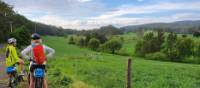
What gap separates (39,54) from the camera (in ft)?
32.6

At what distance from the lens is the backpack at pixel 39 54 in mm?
9883

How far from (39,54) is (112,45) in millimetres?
101518

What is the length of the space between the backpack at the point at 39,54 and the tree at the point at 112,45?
100m

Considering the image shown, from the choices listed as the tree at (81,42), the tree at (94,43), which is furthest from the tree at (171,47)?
the tree at (81,42)

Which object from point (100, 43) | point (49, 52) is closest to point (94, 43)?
point (100, 43)

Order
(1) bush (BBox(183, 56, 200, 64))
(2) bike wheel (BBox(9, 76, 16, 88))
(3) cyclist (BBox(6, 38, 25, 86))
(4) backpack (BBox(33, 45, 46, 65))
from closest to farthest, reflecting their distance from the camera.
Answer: (4) backpack (BBox(33, 45, 46, 65)), (3) cyclist (BBox(6, 38, 25, 86)), (2) bike wheel (BBox(9, 76, 16, 88)), (1) bush (BBox(183, 56, 200, 64))

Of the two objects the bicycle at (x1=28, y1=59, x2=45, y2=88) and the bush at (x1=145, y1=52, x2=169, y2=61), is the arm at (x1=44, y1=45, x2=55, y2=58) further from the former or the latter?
the bush at (x1=145, y1=52, x2=169, y2=61)

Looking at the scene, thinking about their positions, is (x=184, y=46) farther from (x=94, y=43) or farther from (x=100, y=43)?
(x=100, y=43)

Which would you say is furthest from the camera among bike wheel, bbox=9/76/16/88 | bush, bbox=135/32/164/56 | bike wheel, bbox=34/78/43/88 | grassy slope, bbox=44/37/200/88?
bush, bbox=135/32/164/56

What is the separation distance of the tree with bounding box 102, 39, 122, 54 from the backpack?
100006 mm

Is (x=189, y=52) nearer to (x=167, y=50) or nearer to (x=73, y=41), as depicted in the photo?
(x=167, y=50)

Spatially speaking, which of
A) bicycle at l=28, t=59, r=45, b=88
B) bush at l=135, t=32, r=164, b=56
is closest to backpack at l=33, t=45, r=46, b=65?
bicycle at l=28, t=59, r=45, b=88

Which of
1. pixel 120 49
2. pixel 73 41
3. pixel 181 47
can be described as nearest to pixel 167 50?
pixel 181 47

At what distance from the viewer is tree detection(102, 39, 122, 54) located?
11012 cm
